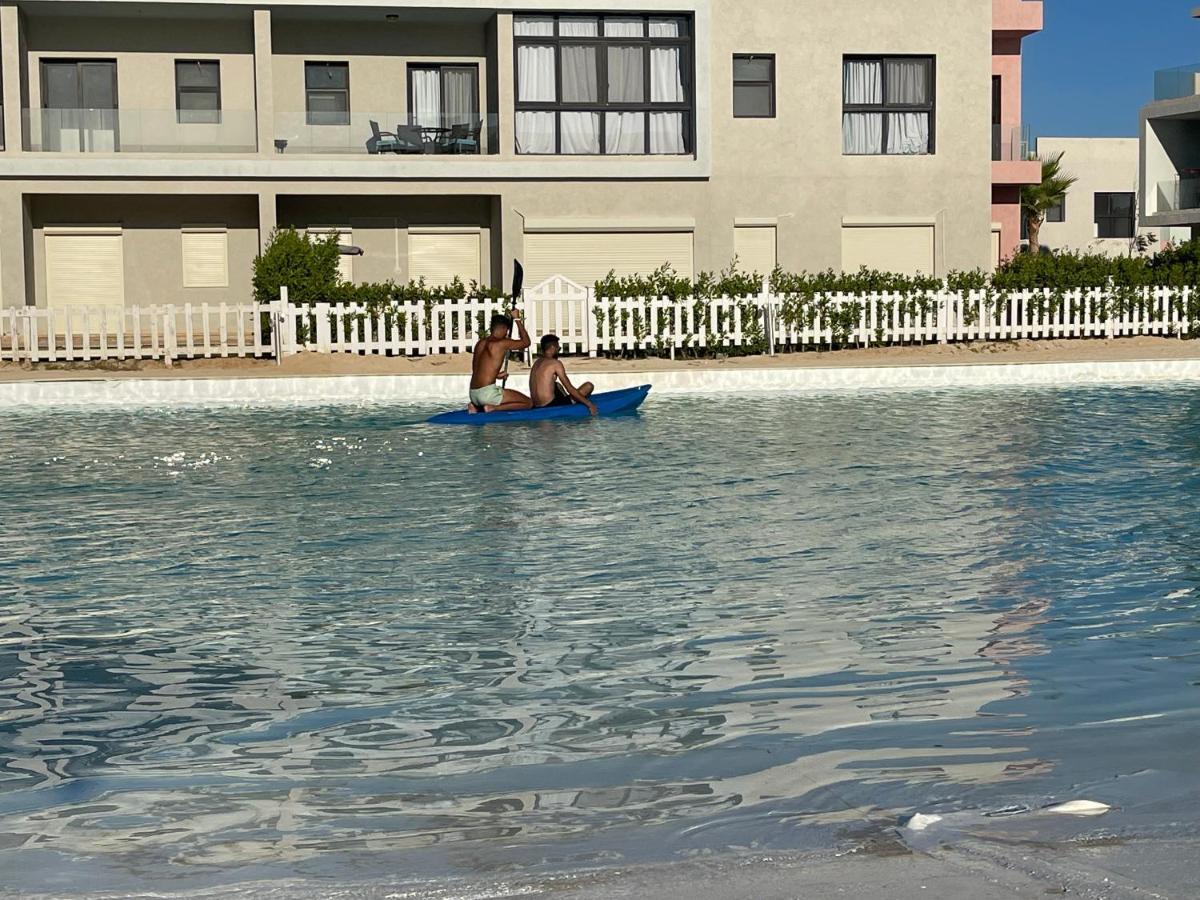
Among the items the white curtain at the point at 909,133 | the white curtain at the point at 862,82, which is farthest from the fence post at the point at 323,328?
the white curtain at the point at 909,133

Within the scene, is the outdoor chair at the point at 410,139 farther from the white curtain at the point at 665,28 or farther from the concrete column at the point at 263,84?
the white curtain at the point at 665,28

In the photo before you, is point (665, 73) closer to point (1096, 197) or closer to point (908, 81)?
point (908, 81)

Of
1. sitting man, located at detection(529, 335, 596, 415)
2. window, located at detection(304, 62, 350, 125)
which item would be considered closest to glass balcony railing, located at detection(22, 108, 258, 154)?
window, located at detection(304, 62, 350, 125)

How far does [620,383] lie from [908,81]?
1639cm

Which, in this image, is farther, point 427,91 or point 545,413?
point 427,91

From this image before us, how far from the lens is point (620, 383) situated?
23.5 metres

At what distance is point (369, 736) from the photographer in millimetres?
5773

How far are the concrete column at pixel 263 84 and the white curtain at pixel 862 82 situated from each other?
42.4 feet

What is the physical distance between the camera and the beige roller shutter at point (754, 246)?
35.9 m

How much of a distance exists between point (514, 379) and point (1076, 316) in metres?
12.6

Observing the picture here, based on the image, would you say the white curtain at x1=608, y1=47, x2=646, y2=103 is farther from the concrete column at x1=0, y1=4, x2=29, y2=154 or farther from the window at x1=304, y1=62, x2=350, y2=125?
the concrete column at x1=0, y1=4, x2=29, y2=154

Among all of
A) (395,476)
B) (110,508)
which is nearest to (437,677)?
(110,508)

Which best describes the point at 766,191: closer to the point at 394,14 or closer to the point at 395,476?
the point at 394,14

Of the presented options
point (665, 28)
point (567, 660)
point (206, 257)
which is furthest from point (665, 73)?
point (567, 660)
